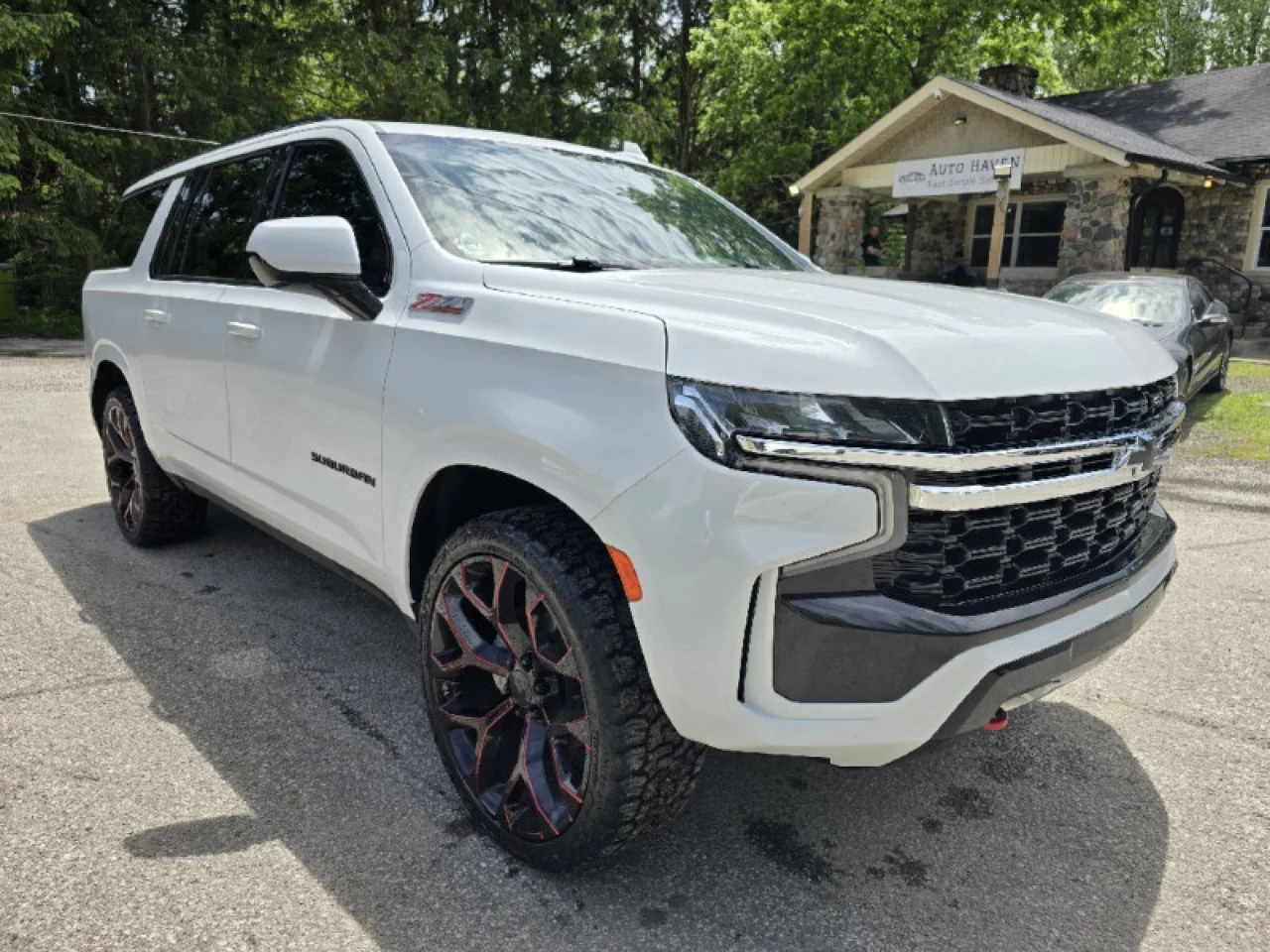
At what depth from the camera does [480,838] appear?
2475 millimetres

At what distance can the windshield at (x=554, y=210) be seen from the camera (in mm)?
2748

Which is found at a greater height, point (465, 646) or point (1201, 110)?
point (1201, 110)

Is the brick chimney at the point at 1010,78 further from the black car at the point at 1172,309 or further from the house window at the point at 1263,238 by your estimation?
the black car at the point at 1172,309

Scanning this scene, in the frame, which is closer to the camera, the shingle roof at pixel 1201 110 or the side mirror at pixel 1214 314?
the side mirror at pixel 1214 314

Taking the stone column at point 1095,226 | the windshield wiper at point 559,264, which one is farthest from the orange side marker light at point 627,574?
the stone column at point 1095,226

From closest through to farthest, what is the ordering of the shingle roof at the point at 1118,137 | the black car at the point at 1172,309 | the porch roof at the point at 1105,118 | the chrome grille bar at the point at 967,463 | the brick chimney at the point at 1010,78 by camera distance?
the chrome grille bar at the point at 967,463 < the black car at the point at 1172,309 < the shingle roof at the point at 1118,137 < the porch roof at the point at 1105,118 < the brick chimney at the point at 1010,78

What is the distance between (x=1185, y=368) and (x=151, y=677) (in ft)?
29.6

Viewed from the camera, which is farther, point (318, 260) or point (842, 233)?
point (842, 233)

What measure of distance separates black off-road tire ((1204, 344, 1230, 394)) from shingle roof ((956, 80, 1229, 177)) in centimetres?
526

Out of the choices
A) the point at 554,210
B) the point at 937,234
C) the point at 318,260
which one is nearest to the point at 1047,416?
the point at 554,210

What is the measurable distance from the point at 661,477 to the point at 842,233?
19612 mm

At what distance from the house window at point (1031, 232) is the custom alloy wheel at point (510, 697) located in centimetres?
2001

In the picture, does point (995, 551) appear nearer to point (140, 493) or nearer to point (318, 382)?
point (318, 382)

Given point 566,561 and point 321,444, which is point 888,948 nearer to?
point 566,561
